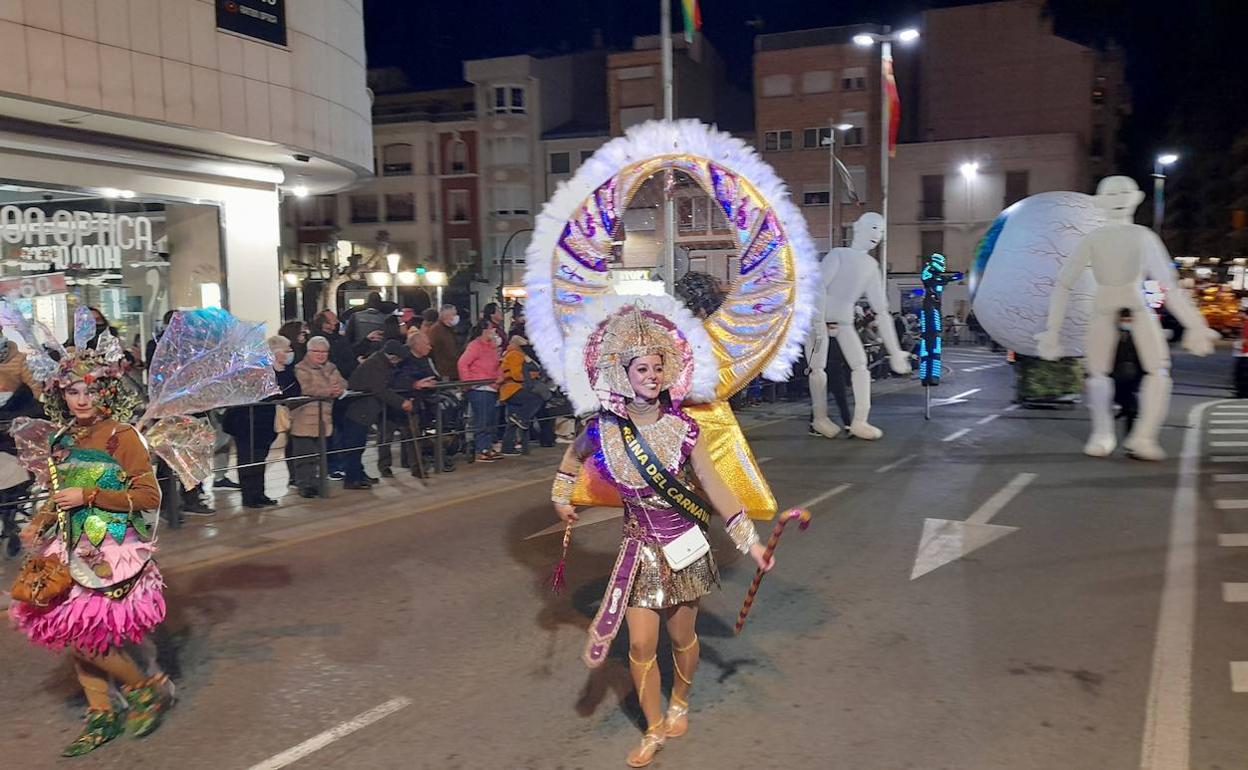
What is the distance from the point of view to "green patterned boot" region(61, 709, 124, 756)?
14.7ft

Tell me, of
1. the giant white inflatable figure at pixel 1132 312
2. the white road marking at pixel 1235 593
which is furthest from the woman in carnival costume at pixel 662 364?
the giant white inflatable figure at pixel 1132 312

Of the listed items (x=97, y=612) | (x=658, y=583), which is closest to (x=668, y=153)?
(x=658, y=583)

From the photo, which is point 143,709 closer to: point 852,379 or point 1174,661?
point 1174,661

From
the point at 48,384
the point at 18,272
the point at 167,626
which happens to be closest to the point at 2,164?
the point at 18,272

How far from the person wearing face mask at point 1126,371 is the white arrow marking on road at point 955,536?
11.3ft

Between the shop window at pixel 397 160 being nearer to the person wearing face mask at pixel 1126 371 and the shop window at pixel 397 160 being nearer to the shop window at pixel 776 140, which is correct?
the shop window at pixel 776 140

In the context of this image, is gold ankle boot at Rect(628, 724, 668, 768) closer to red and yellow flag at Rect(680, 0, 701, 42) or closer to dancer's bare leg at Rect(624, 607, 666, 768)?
dancer's bare leg at Rect(624, 607, 666, 768)

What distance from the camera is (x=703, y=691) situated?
511 cm

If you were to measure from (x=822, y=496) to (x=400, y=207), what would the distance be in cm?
4486

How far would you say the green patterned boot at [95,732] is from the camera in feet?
14.7

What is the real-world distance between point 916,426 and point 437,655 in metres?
10.5

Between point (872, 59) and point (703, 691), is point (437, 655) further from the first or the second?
point (872, 59)

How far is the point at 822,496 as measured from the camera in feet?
32.2

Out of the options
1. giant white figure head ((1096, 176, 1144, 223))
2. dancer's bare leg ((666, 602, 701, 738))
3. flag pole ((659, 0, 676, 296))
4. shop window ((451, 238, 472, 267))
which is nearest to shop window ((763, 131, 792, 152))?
shop window ((451, 238, 472, 267))
